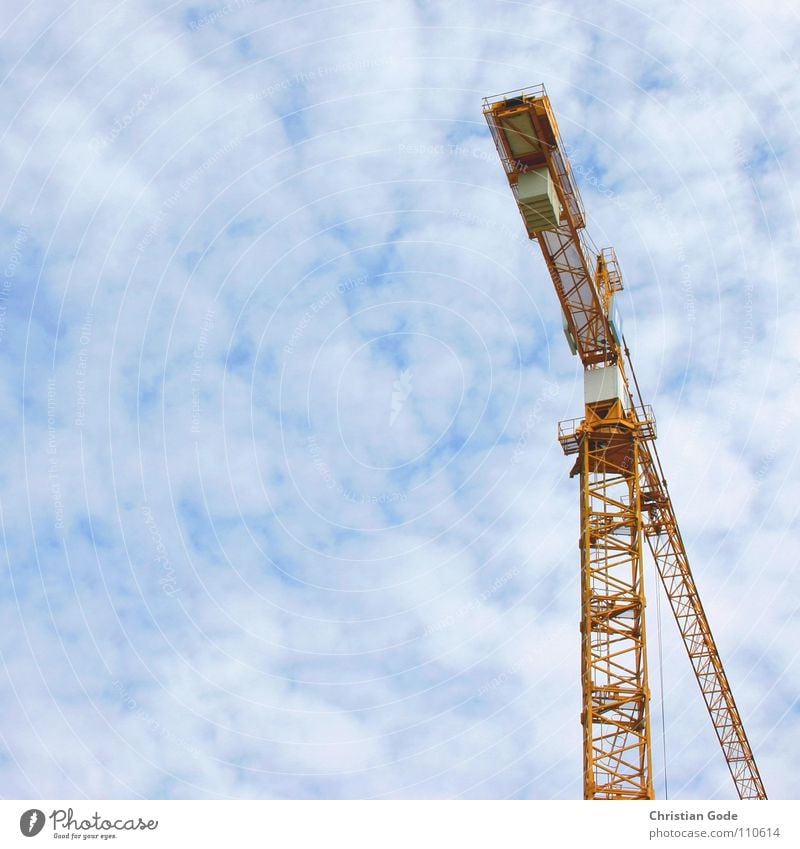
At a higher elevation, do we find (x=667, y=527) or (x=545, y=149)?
(x=545, y=149)

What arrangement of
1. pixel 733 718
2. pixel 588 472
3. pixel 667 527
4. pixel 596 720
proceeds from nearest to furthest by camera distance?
pixel 596 720 < pixel 588 472 < pixel 667 527 < pixel 733 718

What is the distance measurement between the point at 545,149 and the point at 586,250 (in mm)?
5399

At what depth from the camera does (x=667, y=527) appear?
4800 centimetres
